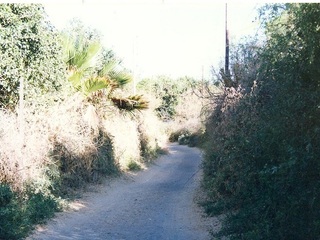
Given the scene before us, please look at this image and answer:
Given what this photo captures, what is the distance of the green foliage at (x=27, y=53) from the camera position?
11.1 metres

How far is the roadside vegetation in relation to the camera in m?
10.4

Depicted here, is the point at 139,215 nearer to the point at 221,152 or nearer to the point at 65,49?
the point at 221,152

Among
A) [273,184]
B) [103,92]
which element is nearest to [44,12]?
[103,92]

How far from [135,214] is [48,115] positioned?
4.32 metres

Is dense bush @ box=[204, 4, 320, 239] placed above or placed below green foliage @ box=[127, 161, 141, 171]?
above

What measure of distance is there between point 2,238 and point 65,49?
860cm

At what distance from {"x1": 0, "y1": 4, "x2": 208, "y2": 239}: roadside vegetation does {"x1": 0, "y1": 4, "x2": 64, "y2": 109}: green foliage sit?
3 centimetres

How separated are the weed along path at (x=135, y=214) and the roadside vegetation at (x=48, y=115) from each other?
61cm

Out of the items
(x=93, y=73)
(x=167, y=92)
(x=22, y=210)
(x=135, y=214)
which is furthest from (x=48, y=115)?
(x=167, y=92)

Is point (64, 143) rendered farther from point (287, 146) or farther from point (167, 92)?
point (167, 92)

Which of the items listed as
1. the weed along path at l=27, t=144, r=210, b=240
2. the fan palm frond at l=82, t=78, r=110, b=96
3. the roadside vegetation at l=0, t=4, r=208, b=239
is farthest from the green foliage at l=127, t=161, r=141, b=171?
the fan palm frond at l=82, t=78, r=110, b=96

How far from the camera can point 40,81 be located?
12.8 m

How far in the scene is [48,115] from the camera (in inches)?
528

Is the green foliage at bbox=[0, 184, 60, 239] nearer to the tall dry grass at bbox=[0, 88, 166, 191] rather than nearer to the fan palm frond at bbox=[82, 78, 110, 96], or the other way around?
the tall dry grass at bbox=[0, 88, 166, 191]
